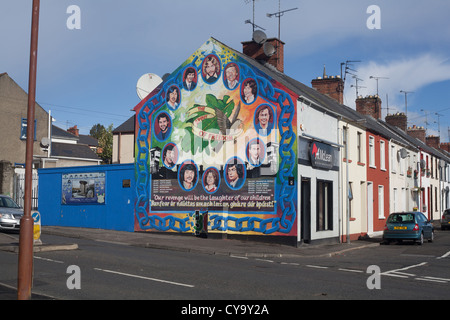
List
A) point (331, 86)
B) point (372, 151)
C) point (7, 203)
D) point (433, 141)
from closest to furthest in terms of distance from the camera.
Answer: point (7, 203) → point (372, 151) → point (331, 86) → point (433, 141)

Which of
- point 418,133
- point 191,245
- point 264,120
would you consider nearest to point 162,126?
point 264,120

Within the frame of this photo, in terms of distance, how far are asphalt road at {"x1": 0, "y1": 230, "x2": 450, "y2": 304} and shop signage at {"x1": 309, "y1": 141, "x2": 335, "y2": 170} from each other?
5631 mm

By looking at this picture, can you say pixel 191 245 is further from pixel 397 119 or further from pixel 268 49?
pixel 397 119

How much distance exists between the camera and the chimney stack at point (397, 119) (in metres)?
46.6

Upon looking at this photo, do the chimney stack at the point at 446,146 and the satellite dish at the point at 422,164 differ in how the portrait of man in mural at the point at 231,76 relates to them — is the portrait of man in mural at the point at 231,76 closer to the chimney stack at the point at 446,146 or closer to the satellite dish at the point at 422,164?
the satellite dish at the point at 422,164

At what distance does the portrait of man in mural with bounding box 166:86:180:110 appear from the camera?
77.8 feet

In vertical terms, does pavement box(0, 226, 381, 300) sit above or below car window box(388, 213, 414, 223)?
below

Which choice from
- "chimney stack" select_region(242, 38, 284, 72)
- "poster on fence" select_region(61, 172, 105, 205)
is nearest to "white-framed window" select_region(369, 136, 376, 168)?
"chimney stack" select_region(242, 38, 284, 72)

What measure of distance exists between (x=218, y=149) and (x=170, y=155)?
8.25 ft

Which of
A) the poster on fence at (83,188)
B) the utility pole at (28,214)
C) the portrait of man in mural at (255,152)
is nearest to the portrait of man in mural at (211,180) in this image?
the portrait of man in mural at (255,152)

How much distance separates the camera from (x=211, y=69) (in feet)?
75.7

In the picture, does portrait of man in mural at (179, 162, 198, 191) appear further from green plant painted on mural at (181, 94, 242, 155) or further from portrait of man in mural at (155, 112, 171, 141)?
portrait of man in mural at (155, 112, 171, 141)

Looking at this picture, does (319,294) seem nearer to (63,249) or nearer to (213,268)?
(213,268)
